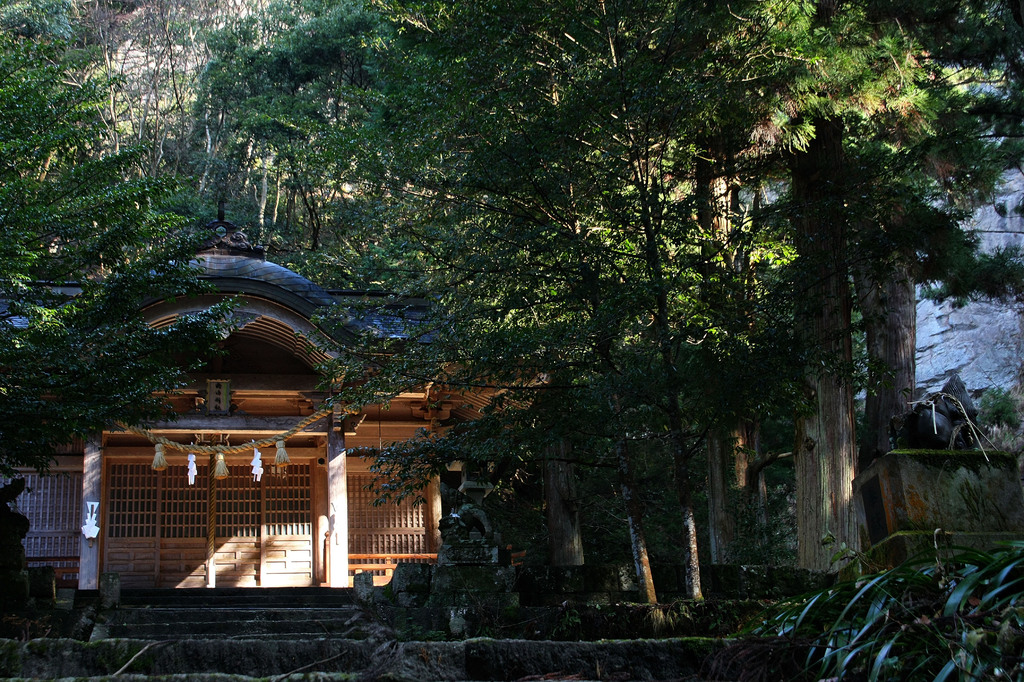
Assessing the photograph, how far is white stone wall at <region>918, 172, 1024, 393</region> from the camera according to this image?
24.6 m

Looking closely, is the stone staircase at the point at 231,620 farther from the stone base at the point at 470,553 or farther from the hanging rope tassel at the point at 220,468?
the hanging rope tassel at the point at 220,468

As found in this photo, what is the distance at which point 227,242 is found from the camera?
1177 cm

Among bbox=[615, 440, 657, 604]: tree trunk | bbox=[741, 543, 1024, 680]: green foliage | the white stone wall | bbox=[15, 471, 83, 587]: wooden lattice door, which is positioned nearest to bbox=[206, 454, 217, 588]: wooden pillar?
bbox=[15, 471, 83, 587]: wooden lattice door

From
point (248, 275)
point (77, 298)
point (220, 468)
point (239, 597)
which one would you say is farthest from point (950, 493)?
point (220, 468)

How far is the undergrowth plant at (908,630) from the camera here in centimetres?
274

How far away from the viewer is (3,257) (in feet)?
25.7

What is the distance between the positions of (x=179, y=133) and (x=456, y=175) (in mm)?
18316

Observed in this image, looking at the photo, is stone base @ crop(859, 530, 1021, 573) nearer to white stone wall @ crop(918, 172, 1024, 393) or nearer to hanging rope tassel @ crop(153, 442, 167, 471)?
hanging rope tassel @ crop(153, 442, 167, 471)

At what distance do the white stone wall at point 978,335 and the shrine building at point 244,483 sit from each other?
17255mm

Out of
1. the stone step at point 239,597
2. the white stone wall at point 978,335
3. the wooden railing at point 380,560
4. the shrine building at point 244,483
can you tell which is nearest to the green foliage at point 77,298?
the shrine building at point 244,483

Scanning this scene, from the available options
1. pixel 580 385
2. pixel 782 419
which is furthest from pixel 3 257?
pixel 782 419

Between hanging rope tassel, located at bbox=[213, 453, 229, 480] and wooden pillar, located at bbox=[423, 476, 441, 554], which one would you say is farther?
wooden pillar, located at bbox=[423, 476, 441, 554]

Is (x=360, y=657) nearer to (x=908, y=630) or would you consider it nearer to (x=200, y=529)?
(x=908, y=630)

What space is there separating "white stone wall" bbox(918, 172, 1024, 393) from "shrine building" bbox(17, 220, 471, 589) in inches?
679
